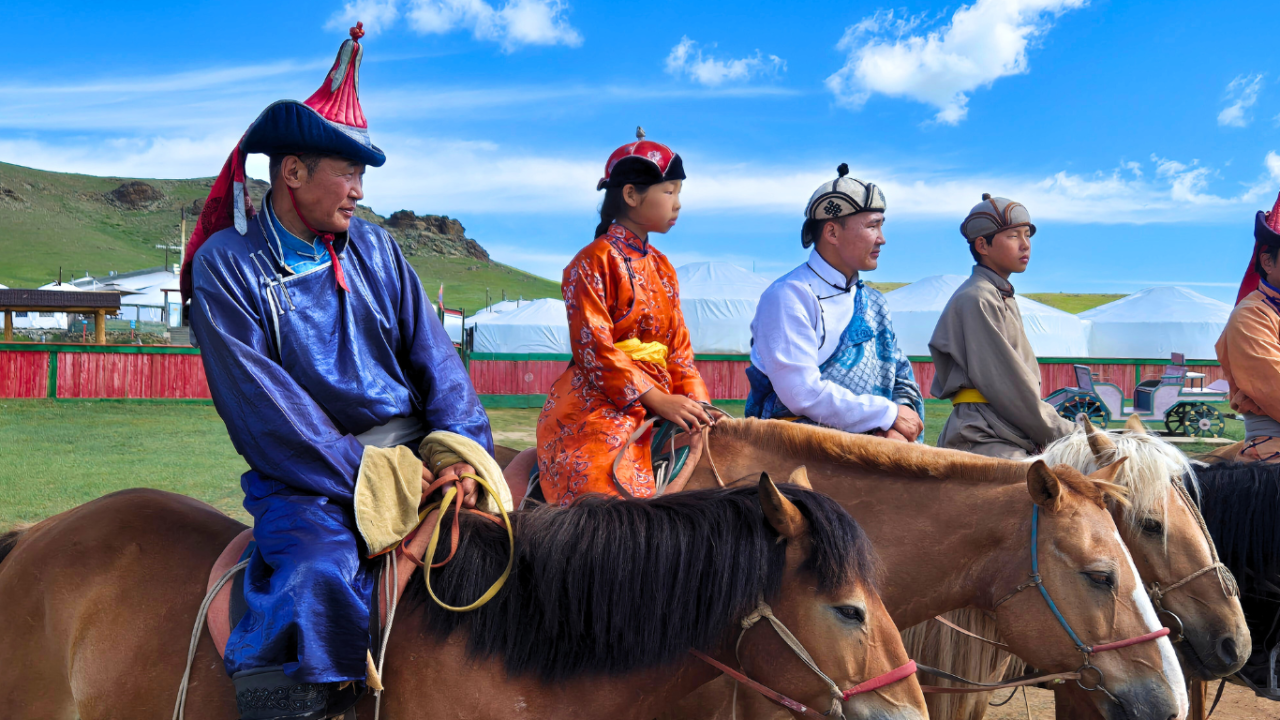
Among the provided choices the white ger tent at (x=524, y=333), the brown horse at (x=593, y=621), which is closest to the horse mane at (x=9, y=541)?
the brown horse at (x=593, y=621)

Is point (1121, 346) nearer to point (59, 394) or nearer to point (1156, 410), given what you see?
point (1156, 410)

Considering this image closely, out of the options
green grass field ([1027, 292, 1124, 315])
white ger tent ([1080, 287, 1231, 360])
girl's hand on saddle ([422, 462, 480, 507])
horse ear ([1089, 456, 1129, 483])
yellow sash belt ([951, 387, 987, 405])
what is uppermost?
green grass field ([1027, 292, 1124, 315])

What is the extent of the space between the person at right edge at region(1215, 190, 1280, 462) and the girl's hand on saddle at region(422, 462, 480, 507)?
3.46 m

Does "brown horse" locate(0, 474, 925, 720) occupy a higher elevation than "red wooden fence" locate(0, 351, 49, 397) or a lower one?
higher

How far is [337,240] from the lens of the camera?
234 centimetres

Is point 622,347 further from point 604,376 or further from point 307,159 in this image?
point 307,159

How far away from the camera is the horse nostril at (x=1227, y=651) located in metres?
2.88

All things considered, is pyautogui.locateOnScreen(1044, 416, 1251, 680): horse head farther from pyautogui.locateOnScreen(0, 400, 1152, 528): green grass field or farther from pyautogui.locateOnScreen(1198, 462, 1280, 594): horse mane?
pyautogui.locateOnScreen(0, 400, 1152, 528): green grass field

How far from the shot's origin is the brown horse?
1.78 metres

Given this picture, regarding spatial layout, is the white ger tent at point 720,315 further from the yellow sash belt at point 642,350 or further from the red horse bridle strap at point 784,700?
the red horse bridle strap at point 784,700

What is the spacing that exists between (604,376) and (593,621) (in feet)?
3.75

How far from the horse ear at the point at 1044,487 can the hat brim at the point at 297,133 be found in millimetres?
2047

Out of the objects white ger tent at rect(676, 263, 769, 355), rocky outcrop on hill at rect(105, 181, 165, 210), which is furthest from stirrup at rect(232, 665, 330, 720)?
rocky outcrop on hill at rect(105, 181, 165, 210)

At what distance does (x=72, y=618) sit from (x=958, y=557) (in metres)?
2.43
